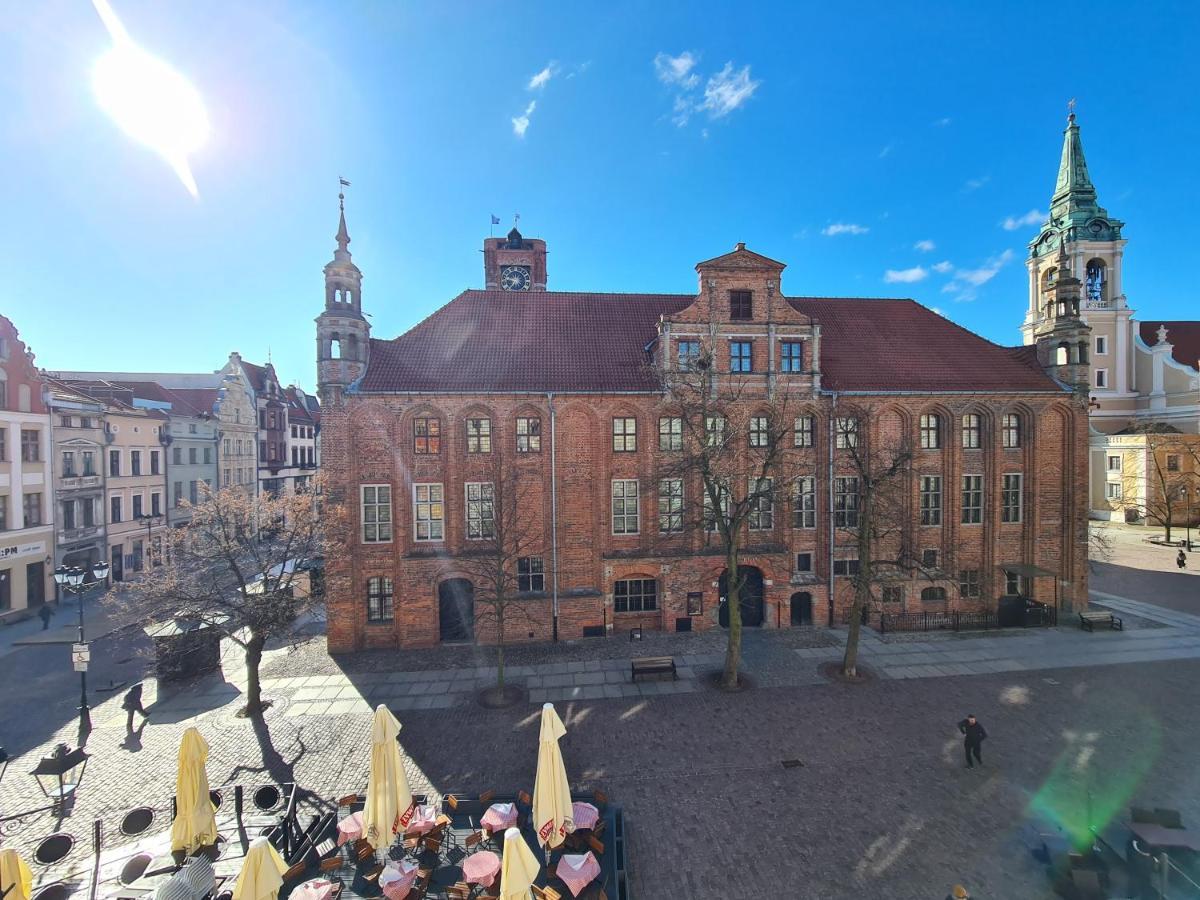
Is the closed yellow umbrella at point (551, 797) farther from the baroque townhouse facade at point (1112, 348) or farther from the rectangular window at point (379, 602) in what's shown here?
the baroque townhouse facade at point (1112, 348)

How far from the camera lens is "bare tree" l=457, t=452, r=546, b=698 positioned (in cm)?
1998

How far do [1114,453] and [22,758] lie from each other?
7212 cm

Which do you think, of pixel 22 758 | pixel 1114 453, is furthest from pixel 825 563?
pixel 1114 453

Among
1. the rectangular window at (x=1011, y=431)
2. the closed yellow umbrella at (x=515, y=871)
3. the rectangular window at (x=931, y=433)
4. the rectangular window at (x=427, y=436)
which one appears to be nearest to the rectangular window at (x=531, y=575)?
the rectangular window at (x=427, y=436)

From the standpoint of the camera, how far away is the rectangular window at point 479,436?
21.5m

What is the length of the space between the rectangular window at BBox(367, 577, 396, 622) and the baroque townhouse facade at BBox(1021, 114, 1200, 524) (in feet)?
198

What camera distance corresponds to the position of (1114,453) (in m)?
47.5

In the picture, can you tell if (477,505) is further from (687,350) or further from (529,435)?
(687,350)

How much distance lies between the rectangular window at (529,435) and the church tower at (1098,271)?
54071 mm

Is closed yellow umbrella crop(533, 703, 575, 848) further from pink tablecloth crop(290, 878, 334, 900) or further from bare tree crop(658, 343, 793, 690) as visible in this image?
bare tree crop(658, 343, 793, 690)

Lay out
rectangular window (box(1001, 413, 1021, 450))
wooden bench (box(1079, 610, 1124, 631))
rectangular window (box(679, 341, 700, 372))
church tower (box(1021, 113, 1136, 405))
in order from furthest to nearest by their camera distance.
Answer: church tower (box(1021, 113, 1136, 405)) → rectangular window (box(1001, 413, 1021, 450)) → wooden bench (box(1079, 610, 1124, 631)) → rectangular window (box(679, 341, 700, 372))

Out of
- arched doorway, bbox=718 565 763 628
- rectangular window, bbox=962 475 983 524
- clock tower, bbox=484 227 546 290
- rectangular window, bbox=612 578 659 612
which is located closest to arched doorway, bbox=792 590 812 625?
arched doorway, bbox=718 565 763 628

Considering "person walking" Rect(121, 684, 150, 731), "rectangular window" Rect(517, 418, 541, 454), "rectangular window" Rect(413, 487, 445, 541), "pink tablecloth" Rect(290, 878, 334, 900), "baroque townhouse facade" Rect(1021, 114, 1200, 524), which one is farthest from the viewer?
"baroque townhouse facade" Rect(1021, 114, 1200, 524)

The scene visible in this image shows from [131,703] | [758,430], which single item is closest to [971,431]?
[758,430]
